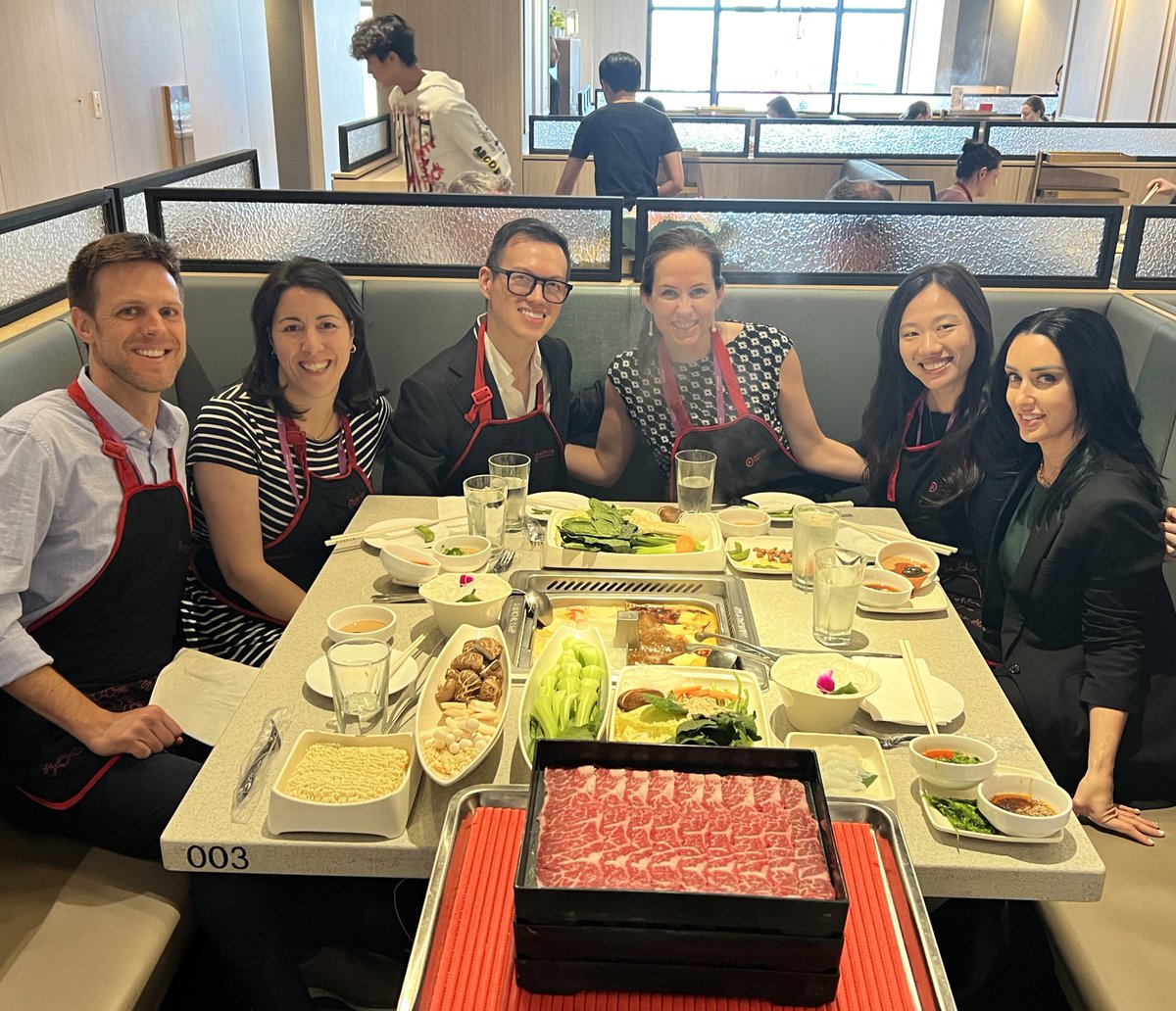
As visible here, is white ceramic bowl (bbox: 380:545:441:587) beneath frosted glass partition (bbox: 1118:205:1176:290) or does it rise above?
beneath

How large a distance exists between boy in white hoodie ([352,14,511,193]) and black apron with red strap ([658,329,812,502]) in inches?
60.7

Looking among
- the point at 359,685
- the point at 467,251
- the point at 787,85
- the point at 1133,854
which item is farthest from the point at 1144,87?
the point at 359,685

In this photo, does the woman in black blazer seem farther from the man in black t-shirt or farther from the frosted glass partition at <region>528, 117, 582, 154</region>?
the frosted glass partition at <region>528, 117, 582, 154</region>

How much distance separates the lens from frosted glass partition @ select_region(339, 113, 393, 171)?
4922 millimetres

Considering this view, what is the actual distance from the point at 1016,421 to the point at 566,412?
1039 millimetres

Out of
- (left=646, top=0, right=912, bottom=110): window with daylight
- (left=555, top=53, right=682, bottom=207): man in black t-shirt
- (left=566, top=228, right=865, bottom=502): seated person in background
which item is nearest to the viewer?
(left=566, top=228, right=865, bottom=502): seated person in background

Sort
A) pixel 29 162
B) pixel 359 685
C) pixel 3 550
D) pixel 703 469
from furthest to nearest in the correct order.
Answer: pixel 29 162
pixel 703 469
pixel 3 550
pixel 359 685

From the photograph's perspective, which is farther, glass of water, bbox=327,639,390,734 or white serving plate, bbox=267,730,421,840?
glass of water, bbox=327,639,390,734

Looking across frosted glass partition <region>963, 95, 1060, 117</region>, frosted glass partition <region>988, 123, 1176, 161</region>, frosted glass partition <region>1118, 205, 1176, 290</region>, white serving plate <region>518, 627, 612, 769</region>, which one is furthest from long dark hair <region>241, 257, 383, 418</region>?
frosted glass partition <region>963, 95, 1060, 117</region>

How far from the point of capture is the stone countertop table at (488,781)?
111 centimetres

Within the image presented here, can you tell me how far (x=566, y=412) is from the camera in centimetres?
261

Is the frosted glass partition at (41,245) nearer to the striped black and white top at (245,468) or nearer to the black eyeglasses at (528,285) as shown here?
the striped black and white top at (245,468)

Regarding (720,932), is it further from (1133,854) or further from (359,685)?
(1133,854)

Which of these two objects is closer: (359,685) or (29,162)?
(359,685)
